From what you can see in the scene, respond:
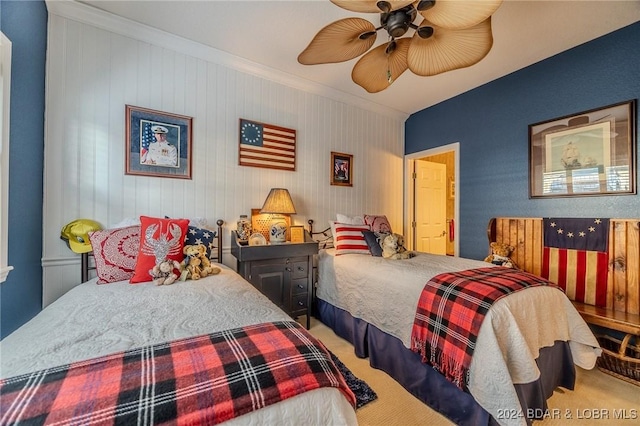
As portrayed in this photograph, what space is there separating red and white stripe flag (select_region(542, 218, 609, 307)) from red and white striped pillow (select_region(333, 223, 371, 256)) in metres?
1.74

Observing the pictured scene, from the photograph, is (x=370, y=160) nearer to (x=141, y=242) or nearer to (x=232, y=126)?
(x=232, y=126)

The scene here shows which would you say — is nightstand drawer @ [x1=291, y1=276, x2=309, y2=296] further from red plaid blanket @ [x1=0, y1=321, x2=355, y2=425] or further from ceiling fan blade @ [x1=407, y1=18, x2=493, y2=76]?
ceiling fan blade @ [x1=407, y1=18, x2=493, y2=76]

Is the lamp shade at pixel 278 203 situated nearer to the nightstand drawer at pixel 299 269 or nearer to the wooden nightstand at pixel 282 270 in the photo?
the wooden nightstand at pixel 282 270

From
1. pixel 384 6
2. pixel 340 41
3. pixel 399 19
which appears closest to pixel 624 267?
pixel 399 19

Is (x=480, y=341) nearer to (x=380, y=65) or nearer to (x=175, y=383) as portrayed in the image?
(x=175, y=383)

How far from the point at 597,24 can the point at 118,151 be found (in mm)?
4035

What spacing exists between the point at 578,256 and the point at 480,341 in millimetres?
1774

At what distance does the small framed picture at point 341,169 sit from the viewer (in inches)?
132

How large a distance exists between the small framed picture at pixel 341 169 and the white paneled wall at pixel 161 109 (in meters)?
0.08

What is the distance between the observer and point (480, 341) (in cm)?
142

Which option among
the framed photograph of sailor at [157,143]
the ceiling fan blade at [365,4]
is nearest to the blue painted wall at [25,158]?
the framed photograph of sailor at [157,143]

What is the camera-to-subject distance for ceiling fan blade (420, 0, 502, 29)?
1.19 metres

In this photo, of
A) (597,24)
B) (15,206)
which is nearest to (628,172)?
(597,24)

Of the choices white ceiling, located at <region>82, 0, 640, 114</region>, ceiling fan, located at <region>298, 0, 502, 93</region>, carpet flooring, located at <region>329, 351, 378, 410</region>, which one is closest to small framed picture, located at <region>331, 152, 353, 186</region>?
white ceiling, located at <region>82, 0, 640, 114</region>
